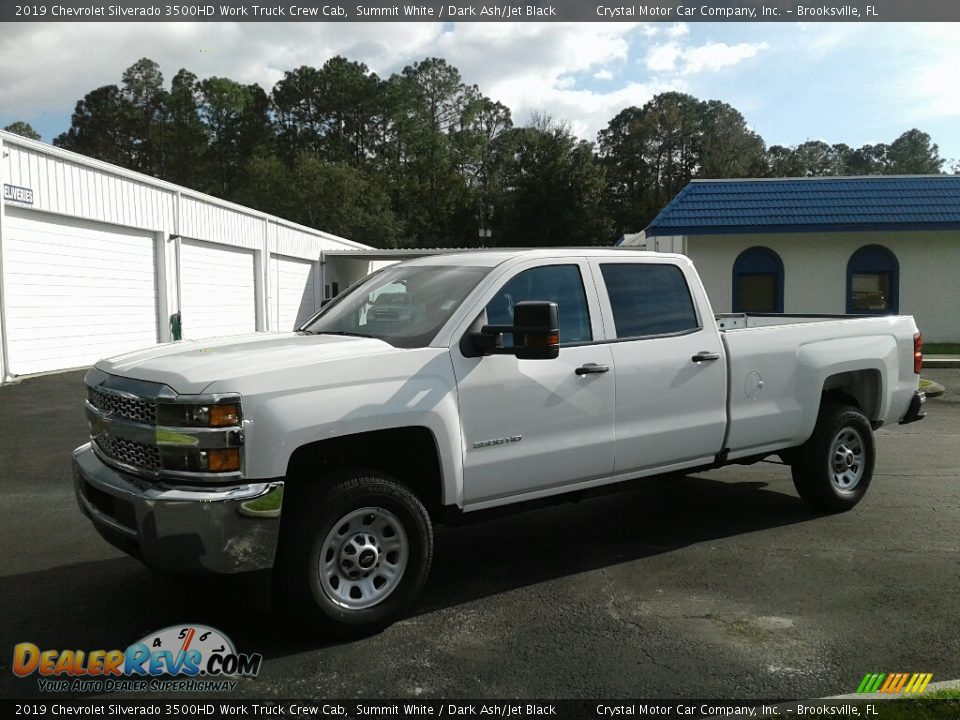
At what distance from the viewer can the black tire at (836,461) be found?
6484mm

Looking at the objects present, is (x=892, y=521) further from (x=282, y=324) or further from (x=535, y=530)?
(x=282, y=324)

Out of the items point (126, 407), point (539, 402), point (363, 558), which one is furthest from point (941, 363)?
point (126, 407)

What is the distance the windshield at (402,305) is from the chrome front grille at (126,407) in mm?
1313

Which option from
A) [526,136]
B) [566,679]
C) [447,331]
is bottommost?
[566,679]

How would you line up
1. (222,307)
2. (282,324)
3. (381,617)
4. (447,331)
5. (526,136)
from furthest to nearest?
(526,136) < (282,324) < (222,307) < (447,331) < (381,617)

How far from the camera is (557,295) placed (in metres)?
5.23

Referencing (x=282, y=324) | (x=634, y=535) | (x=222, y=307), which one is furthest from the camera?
(x=282, y=324)

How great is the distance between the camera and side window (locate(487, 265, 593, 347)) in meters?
4.98

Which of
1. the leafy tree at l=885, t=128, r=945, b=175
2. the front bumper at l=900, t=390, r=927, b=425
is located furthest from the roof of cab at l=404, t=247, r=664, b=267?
the leafy tree at l=885, t=128, r=945, b=175

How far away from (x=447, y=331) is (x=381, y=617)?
1.56 m

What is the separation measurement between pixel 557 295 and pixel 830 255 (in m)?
19.5

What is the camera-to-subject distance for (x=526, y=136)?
76.9 meters

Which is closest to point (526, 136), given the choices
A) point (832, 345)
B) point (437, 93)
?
point (437, 93)

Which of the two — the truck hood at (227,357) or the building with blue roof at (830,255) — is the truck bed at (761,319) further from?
the building with blue roof at (830,255)
